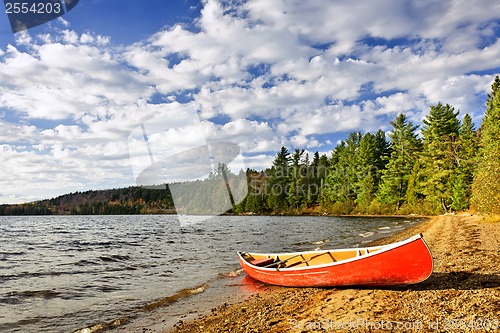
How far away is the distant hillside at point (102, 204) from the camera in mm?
161375

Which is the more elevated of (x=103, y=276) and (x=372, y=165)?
(x=372, y=165)

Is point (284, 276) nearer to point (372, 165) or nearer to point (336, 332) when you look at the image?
point (336, 332)

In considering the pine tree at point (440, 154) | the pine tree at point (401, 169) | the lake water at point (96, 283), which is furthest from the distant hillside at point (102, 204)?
the lake water at point (96, 283)

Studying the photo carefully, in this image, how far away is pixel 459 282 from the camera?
966cm

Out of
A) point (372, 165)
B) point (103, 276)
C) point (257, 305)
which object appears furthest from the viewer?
point (372, 165)

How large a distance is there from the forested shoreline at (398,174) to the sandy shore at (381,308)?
72.7ft

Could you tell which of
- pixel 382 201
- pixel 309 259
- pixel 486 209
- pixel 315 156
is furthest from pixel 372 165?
pixel 309 259

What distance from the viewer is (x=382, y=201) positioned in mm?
73688

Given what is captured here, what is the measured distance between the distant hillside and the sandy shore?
5909 inches

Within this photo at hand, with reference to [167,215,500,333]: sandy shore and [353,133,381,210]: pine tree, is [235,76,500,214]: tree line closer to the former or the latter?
[353,133,381,210]: pine tree

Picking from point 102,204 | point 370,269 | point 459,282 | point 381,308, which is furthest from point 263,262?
point 102,204

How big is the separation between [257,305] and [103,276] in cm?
1010

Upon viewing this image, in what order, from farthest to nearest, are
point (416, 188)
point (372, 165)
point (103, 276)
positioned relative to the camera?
1. point (372, 165)
2. point (416, 188)
3. point (103, 276)

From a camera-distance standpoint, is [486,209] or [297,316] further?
[486,209]
